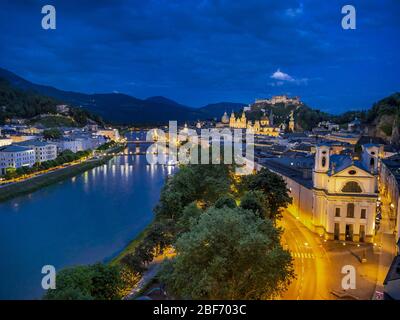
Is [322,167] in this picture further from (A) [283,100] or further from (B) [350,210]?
(A) [283,100]

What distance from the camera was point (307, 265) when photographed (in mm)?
6469

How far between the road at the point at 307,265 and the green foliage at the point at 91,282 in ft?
7.96

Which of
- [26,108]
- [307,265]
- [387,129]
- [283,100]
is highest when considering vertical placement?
[283,100]

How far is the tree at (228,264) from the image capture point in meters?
4.24

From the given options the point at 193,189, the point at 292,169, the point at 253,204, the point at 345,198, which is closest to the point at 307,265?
the point at 253,204

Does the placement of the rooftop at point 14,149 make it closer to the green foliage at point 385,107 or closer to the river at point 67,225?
the river at point 67,225

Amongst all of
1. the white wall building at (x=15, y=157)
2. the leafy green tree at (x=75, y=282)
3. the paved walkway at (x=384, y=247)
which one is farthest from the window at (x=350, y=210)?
the white wall building at (x=15, y=157)

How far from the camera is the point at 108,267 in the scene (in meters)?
4.94

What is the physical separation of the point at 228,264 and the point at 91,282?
1771mm

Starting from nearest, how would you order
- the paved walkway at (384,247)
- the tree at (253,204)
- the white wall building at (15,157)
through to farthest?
the paved walkway at (384,247), the tree at (253,204), the white wall building at (15,157)

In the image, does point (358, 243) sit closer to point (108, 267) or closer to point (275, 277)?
point (275, 277)

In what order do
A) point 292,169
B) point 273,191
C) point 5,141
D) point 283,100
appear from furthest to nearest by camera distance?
point 283,100, point 5,141, point 292,169, point 273,191

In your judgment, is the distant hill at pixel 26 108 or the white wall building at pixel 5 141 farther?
the distant hill at pixel 26 108

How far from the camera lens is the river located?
7621 mm
